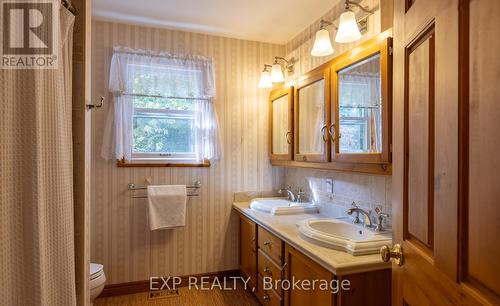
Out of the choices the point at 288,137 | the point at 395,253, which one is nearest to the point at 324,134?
the point at 288,137

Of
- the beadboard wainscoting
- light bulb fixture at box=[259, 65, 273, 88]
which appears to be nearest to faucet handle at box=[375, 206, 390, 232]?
the beadboard wainscoting

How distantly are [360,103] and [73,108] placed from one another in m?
1.50

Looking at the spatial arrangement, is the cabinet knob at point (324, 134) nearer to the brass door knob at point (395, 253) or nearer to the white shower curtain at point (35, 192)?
the brass door knob at point (395, 253)

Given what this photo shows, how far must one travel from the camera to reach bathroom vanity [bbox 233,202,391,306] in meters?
1.37

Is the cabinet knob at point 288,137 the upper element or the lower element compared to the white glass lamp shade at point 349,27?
lower

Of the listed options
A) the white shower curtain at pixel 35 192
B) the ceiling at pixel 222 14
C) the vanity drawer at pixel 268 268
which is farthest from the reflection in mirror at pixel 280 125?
the white shower curtain at pixel 35 192

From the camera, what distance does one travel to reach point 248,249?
2590 mm

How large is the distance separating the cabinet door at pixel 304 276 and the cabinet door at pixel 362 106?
63 cm

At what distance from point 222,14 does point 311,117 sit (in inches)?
44.0

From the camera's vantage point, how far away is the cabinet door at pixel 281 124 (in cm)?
252

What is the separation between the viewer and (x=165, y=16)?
2424 millimetres

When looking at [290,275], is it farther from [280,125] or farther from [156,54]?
[156,54]

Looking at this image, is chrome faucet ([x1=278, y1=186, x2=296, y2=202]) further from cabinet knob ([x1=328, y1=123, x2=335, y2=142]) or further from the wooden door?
the wooden door

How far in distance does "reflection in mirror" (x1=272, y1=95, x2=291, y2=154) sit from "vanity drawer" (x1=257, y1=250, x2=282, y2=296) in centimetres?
92
